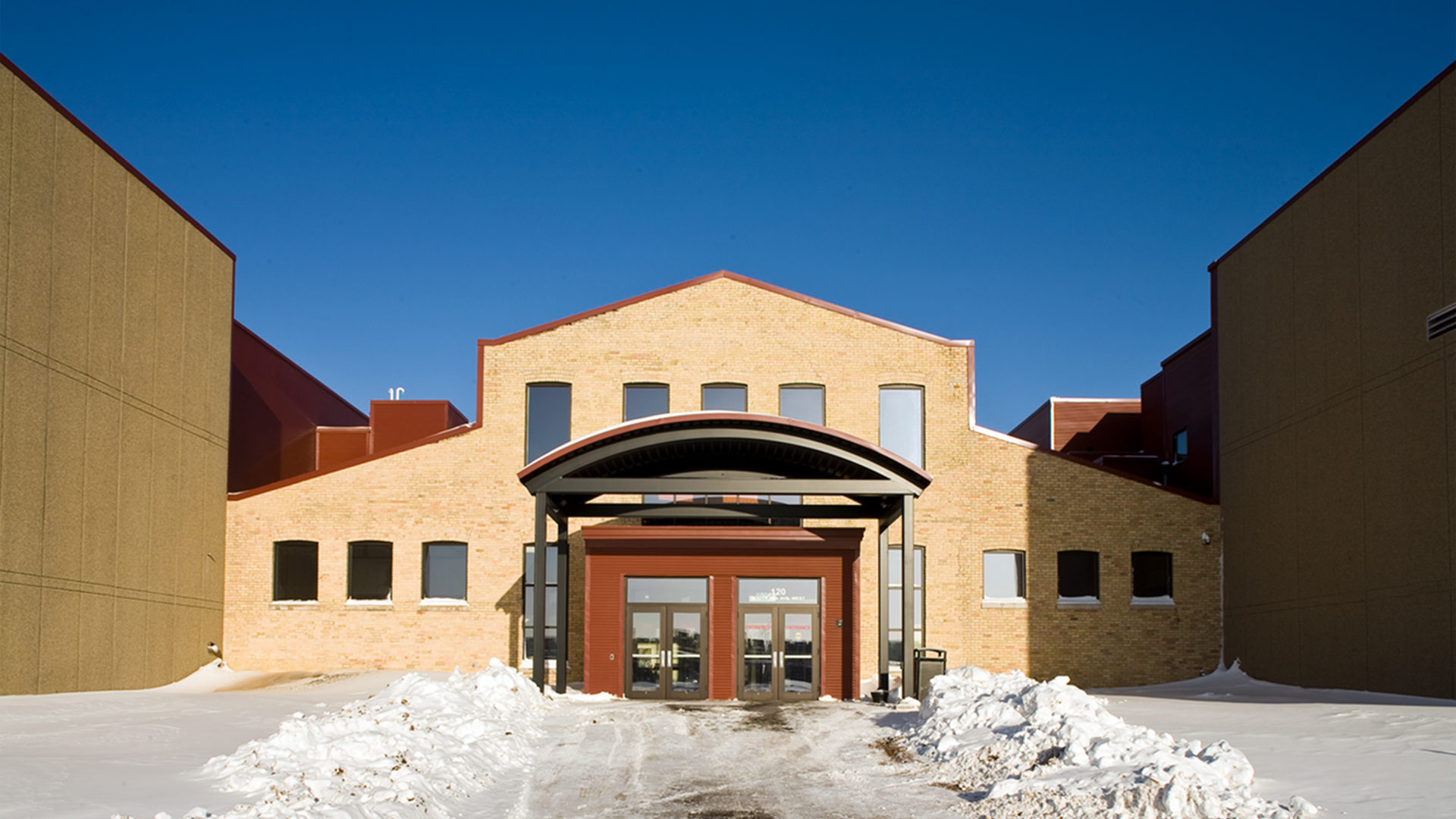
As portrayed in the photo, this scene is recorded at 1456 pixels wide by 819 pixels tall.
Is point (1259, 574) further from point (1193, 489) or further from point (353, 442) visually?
point (353, 442)

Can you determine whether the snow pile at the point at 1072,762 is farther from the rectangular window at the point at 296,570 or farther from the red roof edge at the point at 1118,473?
the rectangular window at the point at 296,570

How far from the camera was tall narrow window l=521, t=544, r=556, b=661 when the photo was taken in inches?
1203

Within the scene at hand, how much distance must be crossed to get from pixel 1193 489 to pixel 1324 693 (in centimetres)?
1095

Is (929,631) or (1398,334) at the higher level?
(1398,334)

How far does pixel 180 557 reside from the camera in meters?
28.8

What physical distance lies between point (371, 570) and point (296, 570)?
183cm

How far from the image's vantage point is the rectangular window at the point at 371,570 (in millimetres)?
31344

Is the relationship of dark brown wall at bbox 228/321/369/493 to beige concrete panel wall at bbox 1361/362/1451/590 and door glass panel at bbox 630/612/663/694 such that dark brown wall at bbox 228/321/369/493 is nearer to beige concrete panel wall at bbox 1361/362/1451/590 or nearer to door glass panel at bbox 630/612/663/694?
door glass panel at bbox 630/612/663/694

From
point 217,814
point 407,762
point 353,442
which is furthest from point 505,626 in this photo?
point 217,814

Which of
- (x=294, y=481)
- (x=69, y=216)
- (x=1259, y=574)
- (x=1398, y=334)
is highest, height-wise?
(x=69, y=216)

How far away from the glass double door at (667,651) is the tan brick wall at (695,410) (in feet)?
9.28

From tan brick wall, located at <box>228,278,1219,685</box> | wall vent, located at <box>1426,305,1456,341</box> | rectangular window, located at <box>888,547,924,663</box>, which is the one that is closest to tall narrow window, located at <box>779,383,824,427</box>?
tan brick wall, located at <box>228,278,1219,685</box>

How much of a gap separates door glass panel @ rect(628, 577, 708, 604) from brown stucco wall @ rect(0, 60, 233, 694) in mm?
9955

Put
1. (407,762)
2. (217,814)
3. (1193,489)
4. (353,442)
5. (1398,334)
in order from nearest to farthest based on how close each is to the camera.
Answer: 1. (217,814)
2. (407,762)
3. (1398,334)
4. (1193,489)
5. (353,442)
